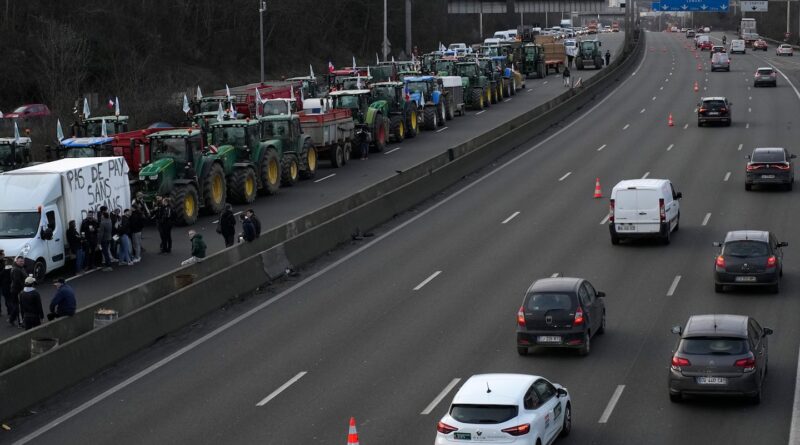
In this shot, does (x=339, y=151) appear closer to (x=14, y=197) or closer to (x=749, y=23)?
(x=14, y=197)

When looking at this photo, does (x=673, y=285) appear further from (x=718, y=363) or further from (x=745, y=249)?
(x=718, y=363)

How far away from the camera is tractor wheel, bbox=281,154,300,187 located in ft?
148

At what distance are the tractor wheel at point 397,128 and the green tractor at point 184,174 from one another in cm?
1886

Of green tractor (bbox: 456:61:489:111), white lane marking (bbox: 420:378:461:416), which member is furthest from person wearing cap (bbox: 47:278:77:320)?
green tractor (bbox: 456:61:489:111)

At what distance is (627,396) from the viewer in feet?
69.3

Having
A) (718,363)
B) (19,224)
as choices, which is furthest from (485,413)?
(19,224)

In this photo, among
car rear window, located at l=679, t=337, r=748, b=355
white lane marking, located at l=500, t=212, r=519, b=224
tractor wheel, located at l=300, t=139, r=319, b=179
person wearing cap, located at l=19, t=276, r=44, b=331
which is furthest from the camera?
tractor wheel, located at l=300, t=139, r=319, b=179

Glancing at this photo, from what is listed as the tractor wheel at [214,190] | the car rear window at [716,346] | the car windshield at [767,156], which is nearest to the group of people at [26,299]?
the tractor wheel at [214,190]

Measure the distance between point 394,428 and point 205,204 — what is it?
2049 cm

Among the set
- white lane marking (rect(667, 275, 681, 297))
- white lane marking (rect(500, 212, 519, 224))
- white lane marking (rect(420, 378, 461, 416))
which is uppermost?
white lane marking (rect(500, 212, 519, 224))

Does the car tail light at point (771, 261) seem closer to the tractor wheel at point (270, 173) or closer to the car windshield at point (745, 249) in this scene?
the car windshield at point (745, 249)

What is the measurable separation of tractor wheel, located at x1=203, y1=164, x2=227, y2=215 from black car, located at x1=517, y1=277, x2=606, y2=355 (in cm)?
1685

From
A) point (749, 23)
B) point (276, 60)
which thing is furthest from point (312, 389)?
point (749, 23)

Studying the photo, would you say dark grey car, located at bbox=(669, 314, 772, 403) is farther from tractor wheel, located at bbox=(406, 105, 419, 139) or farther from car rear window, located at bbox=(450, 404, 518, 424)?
tractor wheel, located at bbox=(406, 105, 419, 139)
